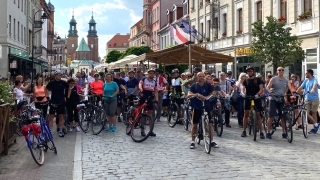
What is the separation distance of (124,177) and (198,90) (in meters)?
3.25

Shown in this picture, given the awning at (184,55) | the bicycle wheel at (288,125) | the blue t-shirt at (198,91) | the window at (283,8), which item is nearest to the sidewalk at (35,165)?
the blue t-shirt at (198,91)

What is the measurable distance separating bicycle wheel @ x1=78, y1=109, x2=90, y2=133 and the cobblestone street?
133cm

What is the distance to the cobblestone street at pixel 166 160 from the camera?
7305 mm

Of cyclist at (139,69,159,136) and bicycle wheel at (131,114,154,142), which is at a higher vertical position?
cyclist at (139,69,159,136)

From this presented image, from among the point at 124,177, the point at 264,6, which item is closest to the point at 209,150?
the point at 124,177

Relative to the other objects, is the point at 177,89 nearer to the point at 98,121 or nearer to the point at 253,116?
the point at 98,121

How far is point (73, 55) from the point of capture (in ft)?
601

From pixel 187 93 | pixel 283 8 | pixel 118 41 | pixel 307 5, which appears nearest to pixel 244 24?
pixel 283 8

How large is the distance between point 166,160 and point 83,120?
17.7 ft

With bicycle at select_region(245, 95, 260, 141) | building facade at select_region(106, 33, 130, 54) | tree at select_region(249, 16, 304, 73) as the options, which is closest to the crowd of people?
bicycle at select_region(245, 95, 260, 141)

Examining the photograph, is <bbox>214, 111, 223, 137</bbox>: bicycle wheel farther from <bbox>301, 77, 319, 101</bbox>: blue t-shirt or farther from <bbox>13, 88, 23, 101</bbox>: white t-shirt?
<bbox>13, 88, 23, 101</bbox>: white t-shirt

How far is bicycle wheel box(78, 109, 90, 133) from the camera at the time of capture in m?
13.0

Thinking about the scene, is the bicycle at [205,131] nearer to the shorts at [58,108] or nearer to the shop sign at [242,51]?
the shorts at [58,108]

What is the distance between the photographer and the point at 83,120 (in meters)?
13.2
